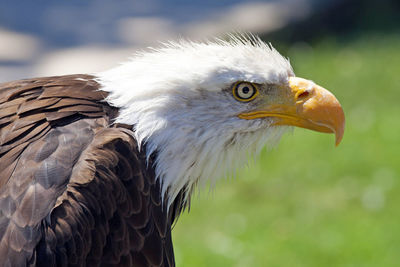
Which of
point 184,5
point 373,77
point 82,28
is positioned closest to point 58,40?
point 82,28

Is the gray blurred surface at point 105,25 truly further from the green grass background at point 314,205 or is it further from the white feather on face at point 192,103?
the white feather on face at point 192,103

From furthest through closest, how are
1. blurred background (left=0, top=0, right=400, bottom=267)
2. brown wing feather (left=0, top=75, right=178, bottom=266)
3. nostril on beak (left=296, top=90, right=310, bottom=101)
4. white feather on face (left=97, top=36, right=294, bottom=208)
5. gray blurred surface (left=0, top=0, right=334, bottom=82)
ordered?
gray blurred surface (left=0, top=0, right=334, bottom=82), blurred background (left=0, top=0, right=400, bottom=267), nostril on beak (left=296, top=90, right=310, bottom=101), white feather on face (left=97, top=36, right=294, bottom=208), brown wing feather (left=0, top=75, right=178, bottom=266)

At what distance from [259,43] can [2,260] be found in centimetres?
153

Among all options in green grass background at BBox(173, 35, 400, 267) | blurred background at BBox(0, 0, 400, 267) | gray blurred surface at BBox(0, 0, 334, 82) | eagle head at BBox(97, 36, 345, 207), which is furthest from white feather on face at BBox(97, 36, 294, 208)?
gray blurred surface at BBox(0, 0, 334, 82)

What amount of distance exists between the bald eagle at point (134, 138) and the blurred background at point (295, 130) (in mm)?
757

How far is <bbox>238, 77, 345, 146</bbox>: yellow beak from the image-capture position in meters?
3.37

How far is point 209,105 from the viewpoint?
3316 mm

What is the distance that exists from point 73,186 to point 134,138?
16.1 inches

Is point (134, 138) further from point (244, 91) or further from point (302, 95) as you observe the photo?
point (302, 95)

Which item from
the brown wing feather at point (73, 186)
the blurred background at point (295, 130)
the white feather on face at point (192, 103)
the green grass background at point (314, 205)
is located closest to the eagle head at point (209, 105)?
the white feather on face at point (192, 103)

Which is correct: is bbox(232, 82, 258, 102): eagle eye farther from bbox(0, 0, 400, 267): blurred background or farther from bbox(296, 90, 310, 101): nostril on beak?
bbox(0, 0, 400, 267): blurred background

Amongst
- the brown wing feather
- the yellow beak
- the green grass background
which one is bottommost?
the green grass background

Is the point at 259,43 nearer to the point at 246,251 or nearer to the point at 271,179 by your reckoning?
the point at 246,251

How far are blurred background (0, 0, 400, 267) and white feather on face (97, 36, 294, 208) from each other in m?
0.71
